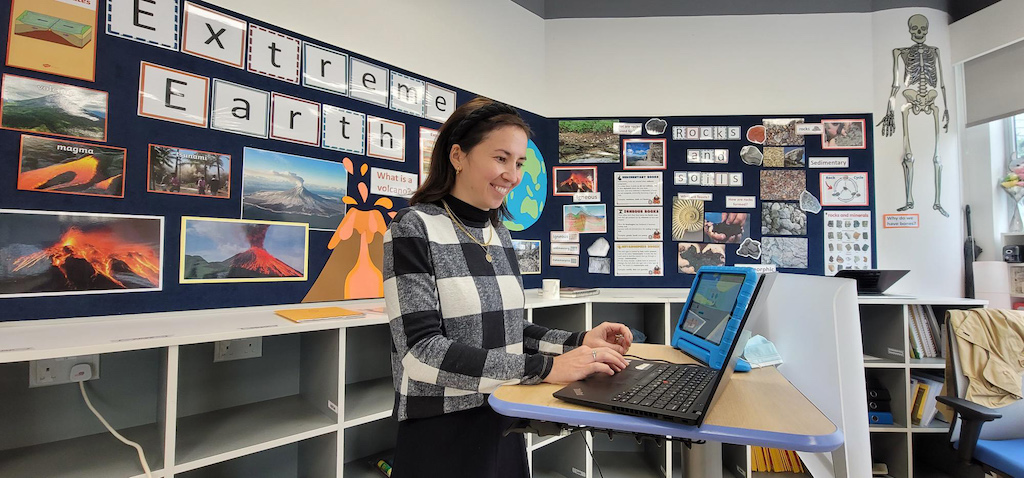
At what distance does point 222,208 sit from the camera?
1670 mm

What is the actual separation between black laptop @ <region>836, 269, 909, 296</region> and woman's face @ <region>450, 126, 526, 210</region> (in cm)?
233

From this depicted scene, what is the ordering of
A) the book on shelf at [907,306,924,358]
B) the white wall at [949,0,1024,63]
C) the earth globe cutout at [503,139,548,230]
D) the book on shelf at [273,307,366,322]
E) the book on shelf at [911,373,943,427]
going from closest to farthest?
1. the book on shelf at [273,307,366,322]
2. the book on shelf at [911,373,943,427]
3. the book on shelf at [907,306,924,358]
4. the white wall at [949,0,1024,63]
5. the earth globe cutout at [503,139,548,230]

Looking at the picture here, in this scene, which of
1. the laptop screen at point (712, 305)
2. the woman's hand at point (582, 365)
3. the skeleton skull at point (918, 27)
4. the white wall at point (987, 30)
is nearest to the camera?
the woman's hand at point (582, 365)

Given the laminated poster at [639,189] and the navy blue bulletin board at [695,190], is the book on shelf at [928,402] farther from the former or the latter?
the laminated poster at [639,189]

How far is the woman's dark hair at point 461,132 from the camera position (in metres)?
1.05

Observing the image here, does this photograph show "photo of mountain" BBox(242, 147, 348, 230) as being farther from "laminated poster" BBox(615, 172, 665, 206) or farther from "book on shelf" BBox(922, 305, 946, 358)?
"book on shelf" BBox(922, 305, 946, 358)

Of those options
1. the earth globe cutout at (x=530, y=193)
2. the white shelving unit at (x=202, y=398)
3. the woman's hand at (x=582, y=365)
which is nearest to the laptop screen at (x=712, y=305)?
the woman's hand at (x=582, y=365)

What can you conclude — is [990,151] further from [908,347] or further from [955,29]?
[908,347]

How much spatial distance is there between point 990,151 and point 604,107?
7.87 feet

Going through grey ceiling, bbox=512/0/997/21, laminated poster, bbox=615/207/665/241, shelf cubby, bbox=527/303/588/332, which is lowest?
shelf cubby, bbox=527/303/588/332

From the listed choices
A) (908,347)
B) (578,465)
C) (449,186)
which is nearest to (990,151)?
(908,347)

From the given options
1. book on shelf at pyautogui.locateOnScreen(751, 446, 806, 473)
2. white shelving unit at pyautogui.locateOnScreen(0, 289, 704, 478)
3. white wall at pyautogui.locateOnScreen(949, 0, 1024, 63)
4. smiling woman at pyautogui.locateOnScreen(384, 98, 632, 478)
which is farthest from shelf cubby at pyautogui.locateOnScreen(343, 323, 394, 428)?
white wall at pyautogui.locateOnScreen(949, 0, 1024, 63)

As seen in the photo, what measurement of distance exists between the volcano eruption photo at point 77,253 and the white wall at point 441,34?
2.89ft

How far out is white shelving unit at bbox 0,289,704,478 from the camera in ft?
3.82
